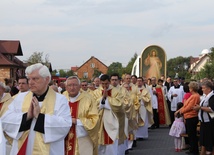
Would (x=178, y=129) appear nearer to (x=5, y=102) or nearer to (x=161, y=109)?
(x=5, y=102)

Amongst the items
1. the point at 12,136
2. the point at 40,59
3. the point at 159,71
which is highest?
the point at 40,59

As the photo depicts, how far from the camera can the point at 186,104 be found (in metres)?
9.98

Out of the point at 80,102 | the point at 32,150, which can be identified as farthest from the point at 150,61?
the point at 32,150

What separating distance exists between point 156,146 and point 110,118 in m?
4.22

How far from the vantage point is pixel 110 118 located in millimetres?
8398

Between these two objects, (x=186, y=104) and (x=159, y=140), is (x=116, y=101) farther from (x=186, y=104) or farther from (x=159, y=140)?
(x=159, y=140)

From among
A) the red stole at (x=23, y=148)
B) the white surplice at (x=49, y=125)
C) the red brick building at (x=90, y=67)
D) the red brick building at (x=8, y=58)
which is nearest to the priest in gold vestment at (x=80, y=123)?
the white surplice at (x=49, y=125)

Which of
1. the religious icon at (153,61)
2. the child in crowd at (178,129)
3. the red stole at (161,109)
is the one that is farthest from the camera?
the religious icon at (153,61)

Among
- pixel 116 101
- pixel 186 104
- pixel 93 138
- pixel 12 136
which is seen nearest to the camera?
pixel 12 136

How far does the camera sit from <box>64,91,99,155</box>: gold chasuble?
6469 millimetres

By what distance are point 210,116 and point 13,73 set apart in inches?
1380

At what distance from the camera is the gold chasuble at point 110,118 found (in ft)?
27.2

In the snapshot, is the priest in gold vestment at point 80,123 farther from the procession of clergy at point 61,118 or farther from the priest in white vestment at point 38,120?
the priest in white vestment at point 38,120

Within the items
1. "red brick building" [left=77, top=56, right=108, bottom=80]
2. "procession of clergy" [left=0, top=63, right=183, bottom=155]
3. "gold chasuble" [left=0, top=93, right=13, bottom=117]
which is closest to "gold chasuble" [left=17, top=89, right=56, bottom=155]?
"procession of clergy" [left=0, top=63, right=183, bottom=155]
